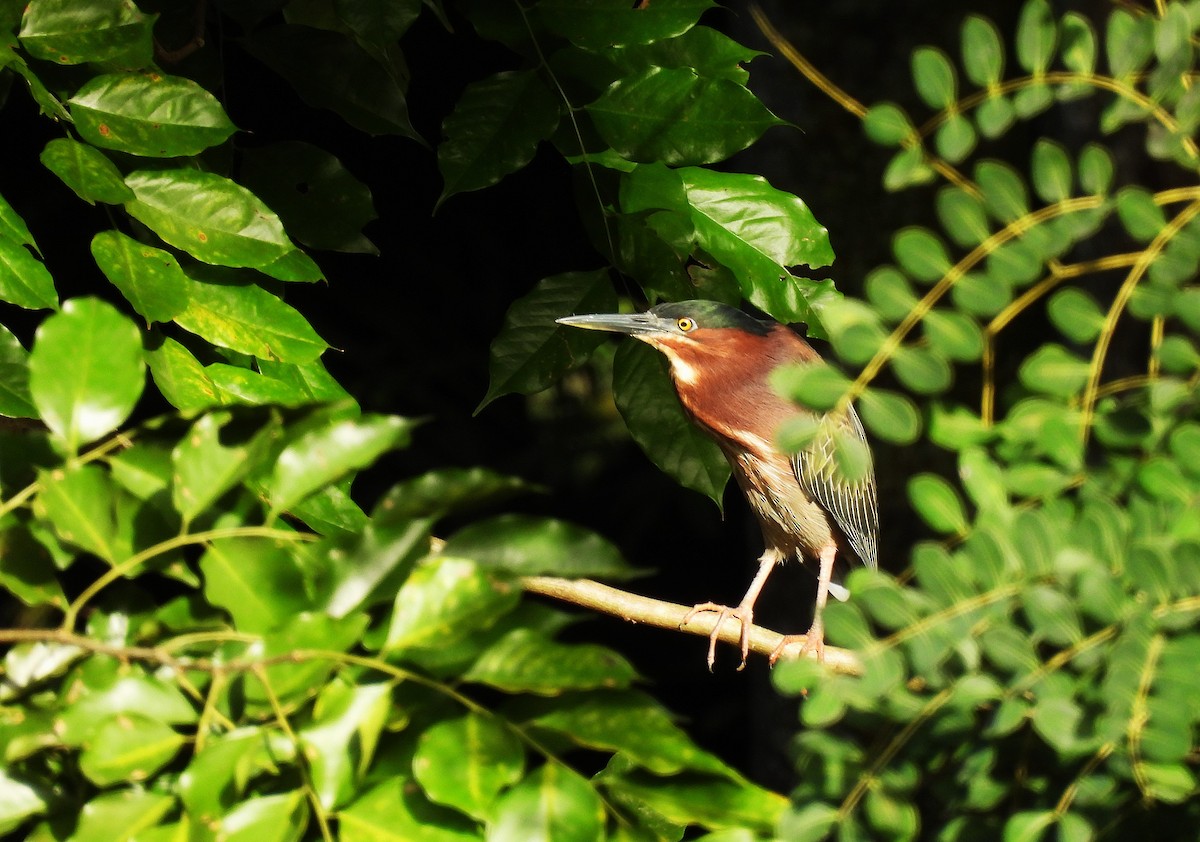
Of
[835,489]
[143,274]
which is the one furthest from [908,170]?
[835,489]

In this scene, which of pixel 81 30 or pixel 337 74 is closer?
pixel 81 30

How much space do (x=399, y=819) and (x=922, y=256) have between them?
44 cm

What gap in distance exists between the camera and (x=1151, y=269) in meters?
0.73

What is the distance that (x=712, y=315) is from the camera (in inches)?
98.2

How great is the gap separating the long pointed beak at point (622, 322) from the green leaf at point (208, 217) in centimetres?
40

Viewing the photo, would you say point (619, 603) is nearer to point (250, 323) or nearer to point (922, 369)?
point (250, 323)

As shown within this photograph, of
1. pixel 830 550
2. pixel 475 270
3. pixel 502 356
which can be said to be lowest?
pixel 830 550

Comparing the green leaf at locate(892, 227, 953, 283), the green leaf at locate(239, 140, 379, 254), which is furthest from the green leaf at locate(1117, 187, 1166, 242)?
the green leaf at locate(239, 140, 379, 254)

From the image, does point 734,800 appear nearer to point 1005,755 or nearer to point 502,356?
point 1005,755

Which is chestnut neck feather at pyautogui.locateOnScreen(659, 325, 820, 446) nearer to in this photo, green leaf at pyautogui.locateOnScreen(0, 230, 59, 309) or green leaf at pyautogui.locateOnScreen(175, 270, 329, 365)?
green leaf at pyautogui.locateOnScreen(175, 270, 329, 365)

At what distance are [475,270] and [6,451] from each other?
6.73 ft

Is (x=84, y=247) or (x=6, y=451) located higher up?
(x=6, y=451)

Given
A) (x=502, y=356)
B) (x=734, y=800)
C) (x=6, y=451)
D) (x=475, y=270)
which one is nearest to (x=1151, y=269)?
(x=734, y=800)

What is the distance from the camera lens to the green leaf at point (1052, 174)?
75cm
